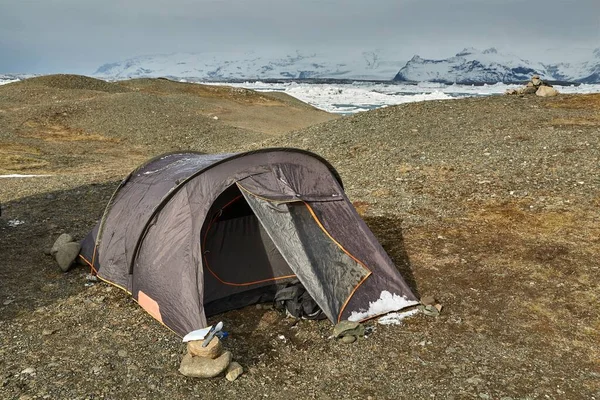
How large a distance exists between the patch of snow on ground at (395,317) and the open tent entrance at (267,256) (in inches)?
23.5

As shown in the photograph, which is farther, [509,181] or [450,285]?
[509,181]

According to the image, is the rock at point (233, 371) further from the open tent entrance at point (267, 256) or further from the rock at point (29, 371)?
the rock at point (29, 371)

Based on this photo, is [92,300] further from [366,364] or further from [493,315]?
[493,315]

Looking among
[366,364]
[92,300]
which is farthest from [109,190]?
[366,364]

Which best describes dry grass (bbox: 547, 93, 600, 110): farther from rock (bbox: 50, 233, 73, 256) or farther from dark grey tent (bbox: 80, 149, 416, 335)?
rock (bbox: 50, 233, 73, 256)

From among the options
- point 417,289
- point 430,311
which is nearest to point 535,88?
point 417,289

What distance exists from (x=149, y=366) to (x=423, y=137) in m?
14.1

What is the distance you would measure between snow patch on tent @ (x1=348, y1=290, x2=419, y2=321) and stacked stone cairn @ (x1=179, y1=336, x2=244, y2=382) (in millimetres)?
1903

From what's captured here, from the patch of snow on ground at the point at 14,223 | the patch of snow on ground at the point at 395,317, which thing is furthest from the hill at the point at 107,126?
the patch of snow on ground at the point at 395,317

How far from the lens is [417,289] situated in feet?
25.2

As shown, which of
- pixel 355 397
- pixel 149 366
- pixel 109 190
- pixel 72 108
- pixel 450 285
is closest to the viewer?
pixel 355 397

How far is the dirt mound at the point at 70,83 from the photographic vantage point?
148 feet

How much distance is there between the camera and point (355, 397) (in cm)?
521

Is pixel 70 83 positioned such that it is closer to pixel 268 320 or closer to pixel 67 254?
pixel 67 254
